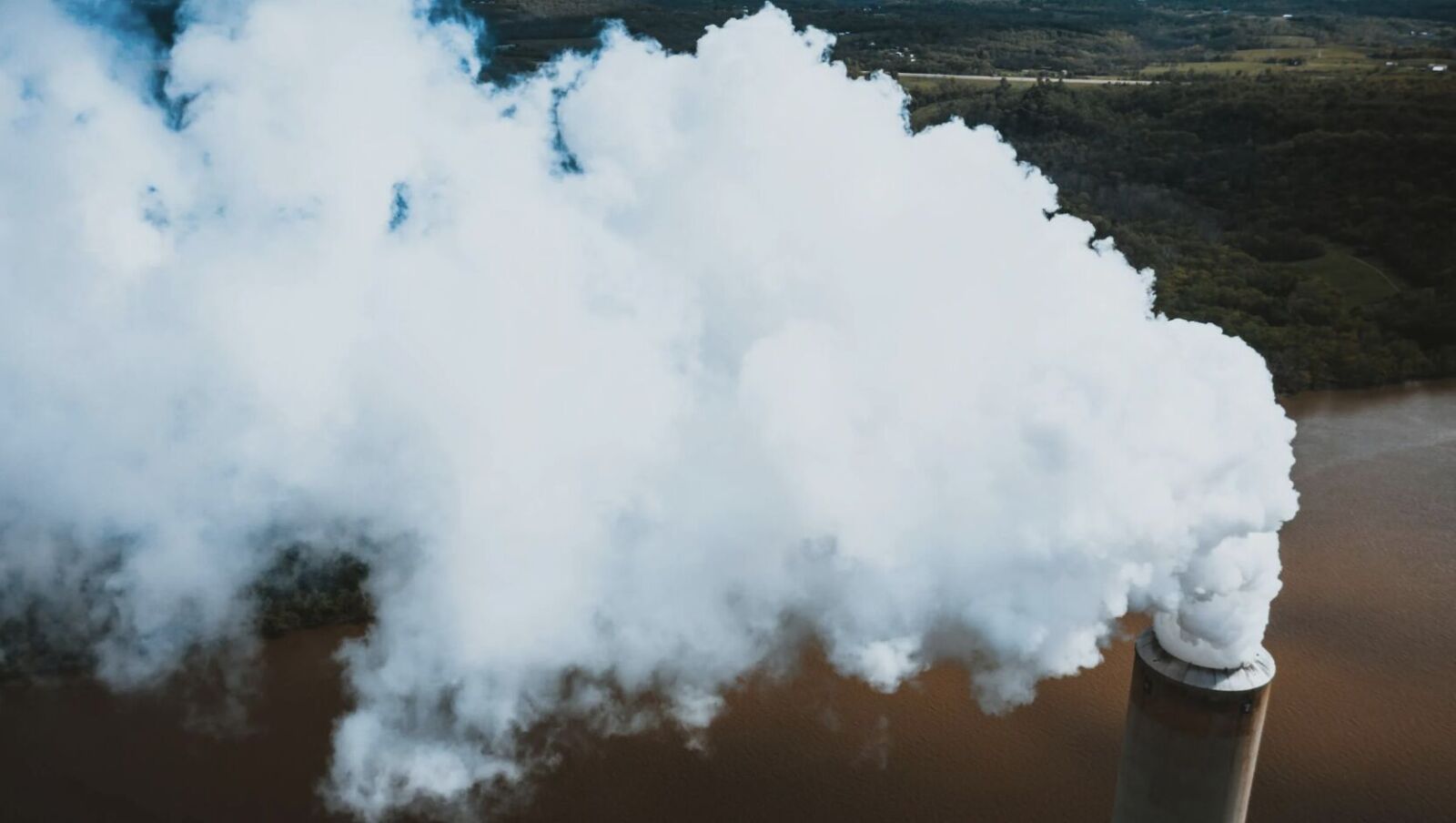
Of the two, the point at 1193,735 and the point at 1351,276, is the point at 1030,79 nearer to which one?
the point at 1351,276

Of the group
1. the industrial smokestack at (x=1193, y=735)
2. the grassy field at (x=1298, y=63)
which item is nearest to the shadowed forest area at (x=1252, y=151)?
the grassy field at (x=1298, y=63)

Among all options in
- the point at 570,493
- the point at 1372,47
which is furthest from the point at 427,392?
the point at 1372,47

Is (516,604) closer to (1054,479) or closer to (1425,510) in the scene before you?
(1054,479)

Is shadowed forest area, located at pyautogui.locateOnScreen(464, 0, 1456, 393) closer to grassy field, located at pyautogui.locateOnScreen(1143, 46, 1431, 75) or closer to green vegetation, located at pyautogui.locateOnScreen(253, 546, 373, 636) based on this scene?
grassy field, located at pyautogui.locateOnScreen(1143, 46, 1431, 75)

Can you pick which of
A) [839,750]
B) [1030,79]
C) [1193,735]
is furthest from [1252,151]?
[1193,735]

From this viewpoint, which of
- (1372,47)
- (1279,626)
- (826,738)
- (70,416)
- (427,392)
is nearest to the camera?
(427,392)
